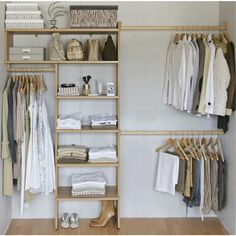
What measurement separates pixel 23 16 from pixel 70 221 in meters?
2.11

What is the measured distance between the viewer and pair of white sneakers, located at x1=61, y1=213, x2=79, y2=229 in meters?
3.90

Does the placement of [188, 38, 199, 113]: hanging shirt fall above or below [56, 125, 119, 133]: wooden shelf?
above

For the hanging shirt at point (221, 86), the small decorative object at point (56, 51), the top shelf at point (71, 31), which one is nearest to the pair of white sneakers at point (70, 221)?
the small decorative object at point (56, 51)

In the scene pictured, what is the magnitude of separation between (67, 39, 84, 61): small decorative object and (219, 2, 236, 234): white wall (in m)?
1.49

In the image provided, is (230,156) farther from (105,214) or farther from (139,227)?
(105,214)

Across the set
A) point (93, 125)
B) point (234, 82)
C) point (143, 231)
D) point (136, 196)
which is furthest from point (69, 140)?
point (234, 82)

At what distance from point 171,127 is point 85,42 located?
1287 mm

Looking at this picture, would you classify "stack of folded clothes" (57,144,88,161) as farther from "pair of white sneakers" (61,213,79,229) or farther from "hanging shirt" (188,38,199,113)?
"hanging shirt" (188,38,199,113)

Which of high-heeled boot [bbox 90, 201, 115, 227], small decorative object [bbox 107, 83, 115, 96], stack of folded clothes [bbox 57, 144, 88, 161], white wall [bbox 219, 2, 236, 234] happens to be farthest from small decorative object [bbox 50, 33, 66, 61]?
white wall [bbox 219, 2, 236, 234]

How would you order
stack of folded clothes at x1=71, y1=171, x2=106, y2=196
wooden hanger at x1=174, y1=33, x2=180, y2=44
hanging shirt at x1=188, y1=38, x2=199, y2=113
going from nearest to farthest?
hanging shirt at x1=188, y1=38, x2=199, y2=113, stack of folded clothes at x1=71, y1=171, x2=106, y2=196, wooden hanger at x1=174, y1=33, x2=180, y2=44

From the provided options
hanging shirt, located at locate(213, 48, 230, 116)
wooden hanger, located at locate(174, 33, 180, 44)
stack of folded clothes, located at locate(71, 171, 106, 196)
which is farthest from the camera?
wooden hanger, located at locate(174, 33, 180, 44)

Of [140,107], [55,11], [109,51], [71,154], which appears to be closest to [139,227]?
[71,154]

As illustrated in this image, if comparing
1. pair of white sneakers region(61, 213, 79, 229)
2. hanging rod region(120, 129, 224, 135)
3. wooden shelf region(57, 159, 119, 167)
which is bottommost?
pair of white sneakers region(61, 213, 79, 229)

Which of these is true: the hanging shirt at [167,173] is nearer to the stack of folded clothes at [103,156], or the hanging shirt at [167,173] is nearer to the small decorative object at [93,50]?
the stack of folded clothes at [103,156]
